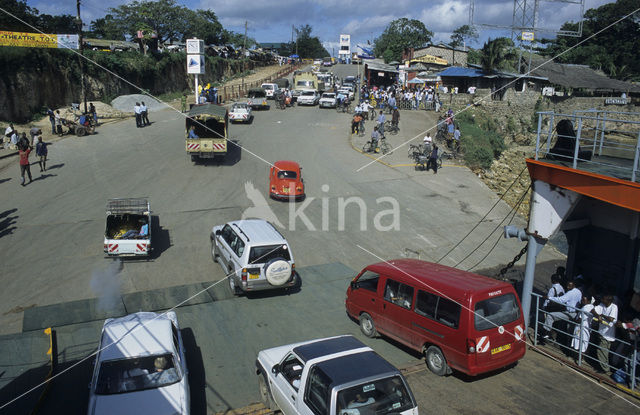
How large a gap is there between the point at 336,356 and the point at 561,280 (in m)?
6.98

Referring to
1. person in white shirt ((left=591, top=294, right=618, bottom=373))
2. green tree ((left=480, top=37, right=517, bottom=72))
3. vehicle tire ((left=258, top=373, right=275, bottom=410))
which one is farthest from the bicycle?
vehicle tire ((left=258, top=373, right=275, bottom=410))

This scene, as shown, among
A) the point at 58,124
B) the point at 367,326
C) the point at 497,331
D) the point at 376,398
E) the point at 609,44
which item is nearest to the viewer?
the point at 376,398

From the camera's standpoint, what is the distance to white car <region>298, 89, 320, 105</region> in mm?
47438

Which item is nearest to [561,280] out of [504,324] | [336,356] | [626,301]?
[626,301]

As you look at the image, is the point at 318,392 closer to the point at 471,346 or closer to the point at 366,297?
the point at 471,346

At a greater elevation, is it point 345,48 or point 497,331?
point 345,48

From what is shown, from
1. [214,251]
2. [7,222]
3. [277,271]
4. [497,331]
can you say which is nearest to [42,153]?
[7,222]

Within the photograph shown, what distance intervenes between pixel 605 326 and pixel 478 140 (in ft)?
85.1

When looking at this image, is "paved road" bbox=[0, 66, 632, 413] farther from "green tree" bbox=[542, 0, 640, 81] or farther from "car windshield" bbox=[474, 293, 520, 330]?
"green tree" bbox=[542, 0, 640, 81]

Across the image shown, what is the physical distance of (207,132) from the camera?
87.9ft

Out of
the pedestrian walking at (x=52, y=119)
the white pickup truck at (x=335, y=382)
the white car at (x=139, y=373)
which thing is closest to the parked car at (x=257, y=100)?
the pedestrian walking at (x=52, y=119)

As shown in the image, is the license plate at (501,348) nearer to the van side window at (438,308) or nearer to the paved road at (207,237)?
the paved road at (207,237)

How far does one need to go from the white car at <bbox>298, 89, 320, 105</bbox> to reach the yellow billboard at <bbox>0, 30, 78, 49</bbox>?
818 inches

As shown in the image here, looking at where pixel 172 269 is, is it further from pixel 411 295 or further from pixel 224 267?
pixel 411 295
